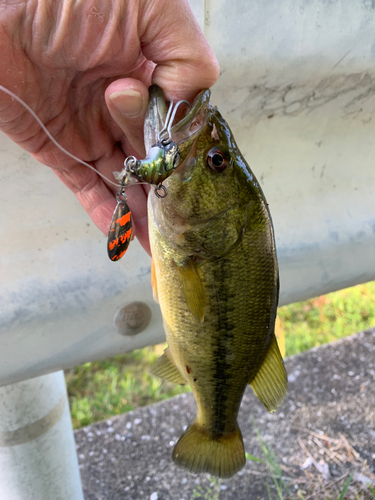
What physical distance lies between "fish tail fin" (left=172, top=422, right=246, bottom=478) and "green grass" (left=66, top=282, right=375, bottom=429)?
1325 mm

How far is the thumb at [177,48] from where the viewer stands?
1.05 m

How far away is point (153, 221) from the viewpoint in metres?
1.30

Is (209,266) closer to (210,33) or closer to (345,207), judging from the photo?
(210,33)

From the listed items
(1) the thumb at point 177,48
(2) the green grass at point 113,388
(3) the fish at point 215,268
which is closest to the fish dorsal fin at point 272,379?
(3) the fish at point 215,268

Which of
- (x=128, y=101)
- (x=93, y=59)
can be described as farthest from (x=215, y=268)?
(x=93, y=59)

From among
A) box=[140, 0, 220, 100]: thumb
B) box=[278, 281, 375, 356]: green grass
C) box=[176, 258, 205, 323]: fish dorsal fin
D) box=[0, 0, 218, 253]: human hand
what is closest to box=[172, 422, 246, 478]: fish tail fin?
box=[176, 258, 205, 323]: fish dorsal fin

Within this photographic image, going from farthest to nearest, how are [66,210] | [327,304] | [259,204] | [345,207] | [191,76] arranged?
1. [327,304]
2. [345,207]
3. [66,210]
4. [259,204]
5. [191,76]

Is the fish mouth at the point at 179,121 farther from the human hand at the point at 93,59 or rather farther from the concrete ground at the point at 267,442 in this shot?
the concrete ground at the point at 267,442

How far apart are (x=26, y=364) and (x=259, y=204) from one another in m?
1.00

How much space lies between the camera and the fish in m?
1.17

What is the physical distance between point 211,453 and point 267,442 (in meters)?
1.17

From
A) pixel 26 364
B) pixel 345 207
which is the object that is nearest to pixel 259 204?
pixel 345 207

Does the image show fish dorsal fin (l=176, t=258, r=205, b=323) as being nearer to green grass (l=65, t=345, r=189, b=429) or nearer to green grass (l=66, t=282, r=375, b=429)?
green grass (l=66, t=282, r=375, b=429)

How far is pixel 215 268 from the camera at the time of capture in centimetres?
132
